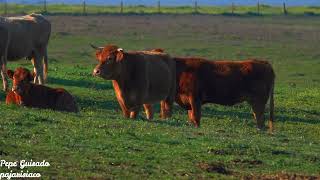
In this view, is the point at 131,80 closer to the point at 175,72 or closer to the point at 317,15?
the point at 175,72

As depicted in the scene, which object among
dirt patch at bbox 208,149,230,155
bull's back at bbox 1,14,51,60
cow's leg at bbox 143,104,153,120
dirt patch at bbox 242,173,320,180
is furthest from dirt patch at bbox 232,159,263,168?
bull's back at bbox 1,14,51,60

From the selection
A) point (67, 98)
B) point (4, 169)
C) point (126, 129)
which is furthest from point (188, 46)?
point (4, 169)

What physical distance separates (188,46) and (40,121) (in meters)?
31.0

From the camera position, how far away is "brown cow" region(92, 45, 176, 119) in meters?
18.7

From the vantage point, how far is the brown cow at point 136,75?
18.7 meters

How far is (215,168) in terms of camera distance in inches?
521

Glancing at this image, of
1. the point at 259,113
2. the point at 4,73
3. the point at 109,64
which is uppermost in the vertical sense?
the point at 109,64

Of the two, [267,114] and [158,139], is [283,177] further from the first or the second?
[267,114]

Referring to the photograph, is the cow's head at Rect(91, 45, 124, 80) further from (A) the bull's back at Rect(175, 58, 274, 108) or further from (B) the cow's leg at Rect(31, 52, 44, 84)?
(B) the cow's leg at Rect(31, 52, 44, 84)

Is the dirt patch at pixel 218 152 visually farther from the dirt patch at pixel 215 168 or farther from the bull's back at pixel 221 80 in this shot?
the bull's back at pixel 221 80

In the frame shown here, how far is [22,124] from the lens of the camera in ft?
51.6

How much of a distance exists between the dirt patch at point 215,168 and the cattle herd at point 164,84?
5489 mm

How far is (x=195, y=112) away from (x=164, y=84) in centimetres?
82

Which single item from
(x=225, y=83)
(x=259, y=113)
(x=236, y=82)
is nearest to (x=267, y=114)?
(x=259, y=113)
